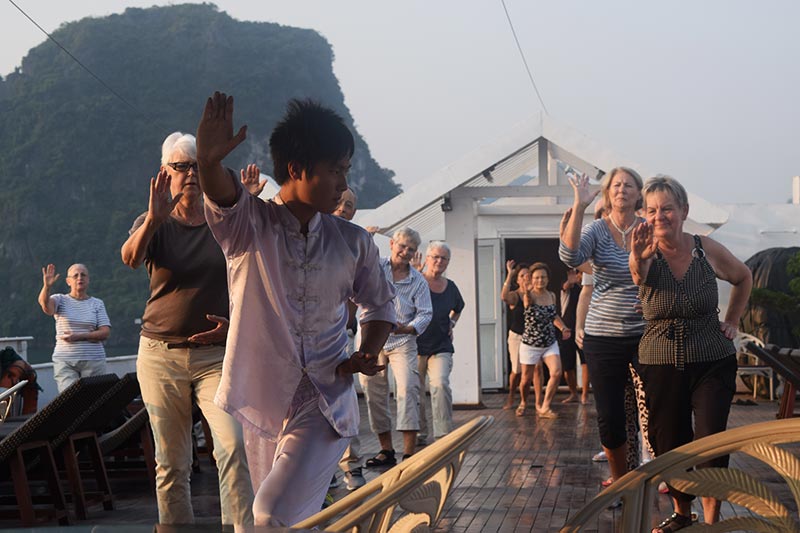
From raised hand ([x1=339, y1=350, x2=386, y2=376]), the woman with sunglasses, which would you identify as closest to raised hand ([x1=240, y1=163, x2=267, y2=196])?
the woman with sunglasses

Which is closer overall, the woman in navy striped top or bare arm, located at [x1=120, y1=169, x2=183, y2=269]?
bare arm, located at [x1=120, y1=169, x2=183, y2=269]

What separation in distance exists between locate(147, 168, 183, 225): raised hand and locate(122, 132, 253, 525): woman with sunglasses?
0.05 metres

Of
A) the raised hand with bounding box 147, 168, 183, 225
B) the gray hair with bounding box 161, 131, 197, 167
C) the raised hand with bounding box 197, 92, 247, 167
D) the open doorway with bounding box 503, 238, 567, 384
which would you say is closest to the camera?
the raised hand with bounding box 197, 92, 247, 167

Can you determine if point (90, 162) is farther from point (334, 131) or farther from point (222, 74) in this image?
point (334, 131)

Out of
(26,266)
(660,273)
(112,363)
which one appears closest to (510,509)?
(660,273)

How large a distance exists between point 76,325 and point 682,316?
8.18 metres

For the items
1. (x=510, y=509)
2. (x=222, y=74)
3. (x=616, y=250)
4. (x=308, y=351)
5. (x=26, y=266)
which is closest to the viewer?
(x=308, y=351)

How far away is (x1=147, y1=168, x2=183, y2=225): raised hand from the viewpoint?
4.37m

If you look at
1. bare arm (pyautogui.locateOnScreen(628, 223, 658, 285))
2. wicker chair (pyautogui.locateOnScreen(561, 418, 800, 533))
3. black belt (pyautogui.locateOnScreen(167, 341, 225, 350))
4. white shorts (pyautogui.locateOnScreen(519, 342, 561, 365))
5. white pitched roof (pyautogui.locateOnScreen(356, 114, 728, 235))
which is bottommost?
white shorts (pyautogui.locateOnScreen(519, 342, 561, 365))

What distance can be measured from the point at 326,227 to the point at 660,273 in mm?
2414

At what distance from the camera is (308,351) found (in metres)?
3.29

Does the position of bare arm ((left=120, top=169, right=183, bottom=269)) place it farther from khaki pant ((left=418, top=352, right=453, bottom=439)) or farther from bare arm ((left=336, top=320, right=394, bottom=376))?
khaki pant ((left=418, top=352, right=453, bottom=439))

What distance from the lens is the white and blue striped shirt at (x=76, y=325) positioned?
12.0m

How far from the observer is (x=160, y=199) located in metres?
4.40
